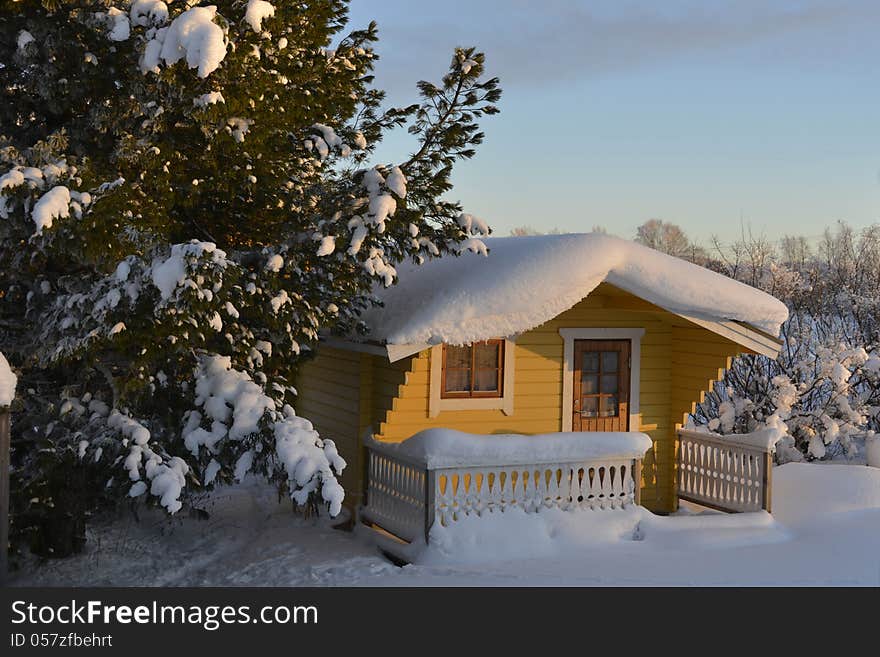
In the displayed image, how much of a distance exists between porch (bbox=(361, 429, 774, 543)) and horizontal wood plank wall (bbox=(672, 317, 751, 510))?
105 centimetres

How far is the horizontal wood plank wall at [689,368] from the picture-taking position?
12438 mm

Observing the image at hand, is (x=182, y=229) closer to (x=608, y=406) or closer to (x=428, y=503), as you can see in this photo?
(x=428, y=503)

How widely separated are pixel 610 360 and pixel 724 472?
2.21 metres

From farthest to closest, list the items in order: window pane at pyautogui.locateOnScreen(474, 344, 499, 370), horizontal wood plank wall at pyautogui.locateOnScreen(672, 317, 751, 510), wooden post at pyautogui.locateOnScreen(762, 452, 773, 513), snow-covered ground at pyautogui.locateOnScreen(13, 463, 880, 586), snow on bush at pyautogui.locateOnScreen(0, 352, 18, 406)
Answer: horizontal wood plank wall at pyautogui.locateOnScreen(672, 317, 751, 510) < wooden post at pyautogui.locateOnScreen(762, 452, 773, 513) < window pane at pyautogui.locateOnScreen(474, 344, 499, 370) < snow-covered ground at pyautogui.locateOnScreen(13, 463, 880, 586) < snow on bush at pyautogui.locateOnScreen(0, 352, 18, 406)

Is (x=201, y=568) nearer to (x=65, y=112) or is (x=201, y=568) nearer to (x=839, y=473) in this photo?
(x=65, y=112)

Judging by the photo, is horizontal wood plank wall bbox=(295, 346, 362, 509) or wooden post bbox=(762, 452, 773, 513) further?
wooden post bbox=(762, 452, 773, 513)

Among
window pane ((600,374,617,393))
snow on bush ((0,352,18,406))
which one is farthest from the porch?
snow on bush ((0,352,18,406))

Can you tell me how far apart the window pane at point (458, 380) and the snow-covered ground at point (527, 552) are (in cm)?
189

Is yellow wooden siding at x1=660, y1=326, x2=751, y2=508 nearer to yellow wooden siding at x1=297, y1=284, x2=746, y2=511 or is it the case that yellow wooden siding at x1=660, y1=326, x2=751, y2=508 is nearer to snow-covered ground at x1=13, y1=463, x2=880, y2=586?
yellow wooden siding at x1=297, y1=284, x2=746, y2=511

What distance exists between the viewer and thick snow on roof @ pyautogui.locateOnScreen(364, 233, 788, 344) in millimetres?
10375

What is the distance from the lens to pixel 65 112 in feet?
32.8

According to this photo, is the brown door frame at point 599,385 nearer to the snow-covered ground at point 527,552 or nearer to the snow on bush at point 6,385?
the snow-covered ground at point 527,552
